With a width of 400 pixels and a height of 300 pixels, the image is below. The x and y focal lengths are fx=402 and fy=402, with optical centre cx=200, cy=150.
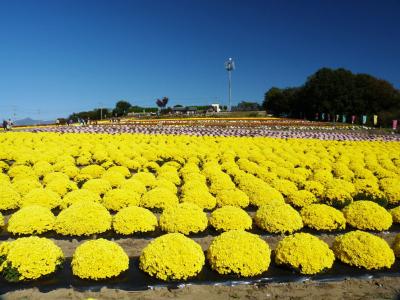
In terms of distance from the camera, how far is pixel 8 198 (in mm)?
10516

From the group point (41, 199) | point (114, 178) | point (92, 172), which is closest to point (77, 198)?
point (41, 199)

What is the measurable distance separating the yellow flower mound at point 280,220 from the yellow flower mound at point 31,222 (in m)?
4.70

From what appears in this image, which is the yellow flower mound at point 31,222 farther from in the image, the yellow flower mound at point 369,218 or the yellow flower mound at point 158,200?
the yellow flower mound at point 369,218

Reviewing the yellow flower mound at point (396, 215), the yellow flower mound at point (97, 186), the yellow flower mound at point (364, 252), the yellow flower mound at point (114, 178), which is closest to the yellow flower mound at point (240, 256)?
the yellow flower mound at point (364, 252)

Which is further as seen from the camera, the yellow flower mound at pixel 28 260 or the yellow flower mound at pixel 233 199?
the yellow flower mound at pixel 233 199

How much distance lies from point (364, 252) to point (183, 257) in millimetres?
3323

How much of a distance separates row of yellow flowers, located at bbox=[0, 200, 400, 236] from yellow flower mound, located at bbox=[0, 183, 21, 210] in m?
1.53

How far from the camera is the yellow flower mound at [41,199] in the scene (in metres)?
10.3

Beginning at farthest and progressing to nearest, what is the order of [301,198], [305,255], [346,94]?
1. [346,94]
2. [301,198]
3. [305,255]

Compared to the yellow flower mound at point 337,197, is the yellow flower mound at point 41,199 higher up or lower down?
higher up

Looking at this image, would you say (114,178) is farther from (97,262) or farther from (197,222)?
(97,262)

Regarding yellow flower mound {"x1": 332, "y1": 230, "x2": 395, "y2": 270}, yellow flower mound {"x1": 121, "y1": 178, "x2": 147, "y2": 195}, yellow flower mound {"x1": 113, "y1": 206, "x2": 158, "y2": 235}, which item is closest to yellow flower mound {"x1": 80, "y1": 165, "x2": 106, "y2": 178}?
yellow flower mound {"x1": 121, "y1": 178, "x2": 147, "y2": 195}

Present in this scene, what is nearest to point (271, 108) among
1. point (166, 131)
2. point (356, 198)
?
point (166, 131)

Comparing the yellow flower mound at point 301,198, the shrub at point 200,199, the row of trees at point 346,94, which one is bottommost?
the yellow flower mound at point 301,198
